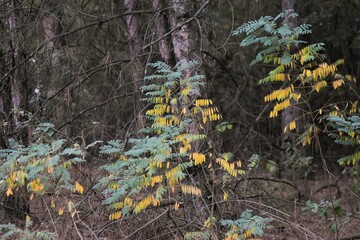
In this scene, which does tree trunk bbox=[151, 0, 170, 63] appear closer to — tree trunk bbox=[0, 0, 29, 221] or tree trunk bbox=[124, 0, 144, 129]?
tree trunk bbox=[124, 0, 144, 129]

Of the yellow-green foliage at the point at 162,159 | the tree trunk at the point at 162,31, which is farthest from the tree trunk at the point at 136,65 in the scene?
the yellow-green foliage at the point at 162,159

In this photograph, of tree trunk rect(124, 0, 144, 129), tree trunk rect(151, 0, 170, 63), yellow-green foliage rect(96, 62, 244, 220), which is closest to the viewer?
yellow-green foliage rect(96, 62, 244, 220)

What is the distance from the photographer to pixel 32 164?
5336 mm

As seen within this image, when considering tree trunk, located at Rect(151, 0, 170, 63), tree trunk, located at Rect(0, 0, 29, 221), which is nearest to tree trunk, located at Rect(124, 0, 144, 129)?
tree trunk, located at Rect(151, 0, 170, 63)

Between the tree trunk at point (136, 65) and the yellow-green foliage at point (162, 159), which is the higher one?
the tree trunk at point (136, 65)

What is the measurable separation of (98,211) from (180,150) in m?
1.77

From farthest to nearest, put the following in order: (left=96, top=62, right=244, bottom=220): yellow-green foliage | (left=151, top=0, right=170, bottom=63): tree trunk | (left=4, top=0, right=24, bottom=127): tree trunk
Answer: (left=4, top=0, right=24, bottom=127): tree trunk → (left=151, top=0, right=170, bottom=63): tree trunk → (left=96, top=62, right=244, bottom=220): yellow-green foliage

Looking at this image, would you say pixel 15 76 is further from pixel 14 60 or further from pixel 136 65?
pixel 136 65

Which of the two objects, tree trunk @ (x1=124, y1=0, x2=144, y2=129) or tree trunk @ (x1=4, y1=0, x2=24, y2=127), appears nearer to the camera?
tree trunk @ (x1=124, y1=0, x2=144, y2=129)

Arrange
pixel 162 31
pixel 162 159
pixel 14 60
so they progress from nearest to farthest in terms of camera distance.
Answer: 1. pixel 162 159
2. pixel 162 31
3. pixel 14 60

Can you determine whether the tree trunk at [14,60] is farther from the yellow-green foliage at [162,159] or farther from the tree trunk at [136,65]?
the yellow-green foliage at [162,159]

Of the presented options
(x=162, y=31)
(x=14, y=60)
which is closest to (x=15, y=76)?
(x=14, y=60)

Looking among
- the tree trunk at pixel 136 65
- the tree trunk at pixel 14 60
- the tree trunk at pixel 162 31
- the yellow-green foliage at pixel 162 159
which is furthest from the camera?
the tree trunk at pixel 14 60

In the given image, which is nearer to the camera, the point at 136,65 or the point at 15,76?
the point at 136,65
